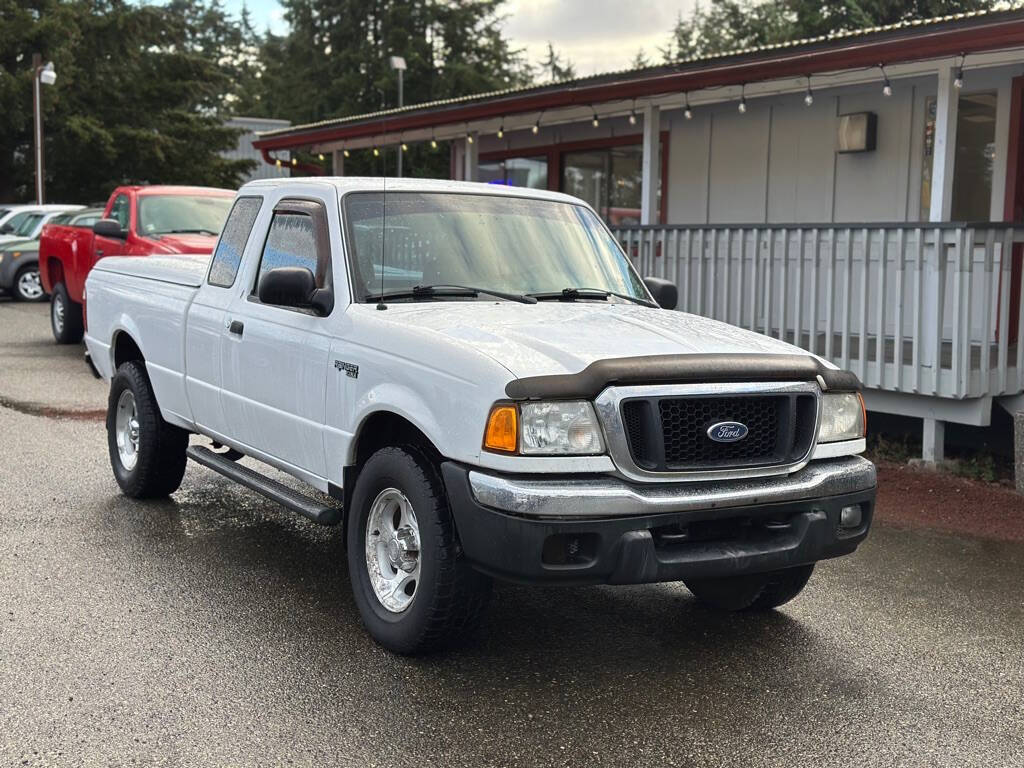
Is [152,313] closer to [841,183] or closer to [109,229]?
[109,229]

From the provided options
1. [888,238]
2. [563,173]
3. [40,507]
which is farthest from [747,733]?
[563,173]

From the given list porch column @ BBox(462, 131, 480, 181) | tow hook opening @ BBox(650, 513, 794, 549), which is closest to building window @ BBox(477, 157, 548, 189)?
porch column @ BBox(462, 131, 480, 181)

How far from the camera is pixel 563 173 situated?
16.6 m

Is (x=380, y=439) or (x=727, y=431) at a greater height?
(x=727, y=431)

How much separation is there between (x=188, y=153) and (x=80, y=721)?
35.7 meters

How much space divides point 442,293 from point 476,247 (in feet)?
1.26

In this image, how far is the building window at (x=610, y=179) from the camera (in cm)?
1548

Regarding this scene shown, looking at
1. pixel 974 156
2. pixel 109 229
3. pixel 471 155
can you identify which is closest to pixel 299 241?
pixel 109 229

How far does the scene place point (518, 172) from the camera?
17.6 m

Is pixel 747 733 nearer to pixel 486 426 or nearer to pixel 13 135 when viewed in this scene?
pixel 486 426

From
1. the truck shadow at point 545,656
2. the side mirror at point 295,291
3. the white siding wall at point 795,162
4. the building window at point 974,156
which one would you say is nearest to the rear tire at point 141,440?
the truck shadow at point 545,656

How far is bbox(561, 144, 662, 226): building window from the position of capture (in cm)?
1548

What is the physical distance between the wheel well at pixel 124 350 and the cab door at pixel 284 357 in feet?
5.52

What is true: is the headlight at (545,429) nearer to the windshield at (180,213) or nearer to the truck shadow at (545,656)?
the truck shadow at (545,656)
